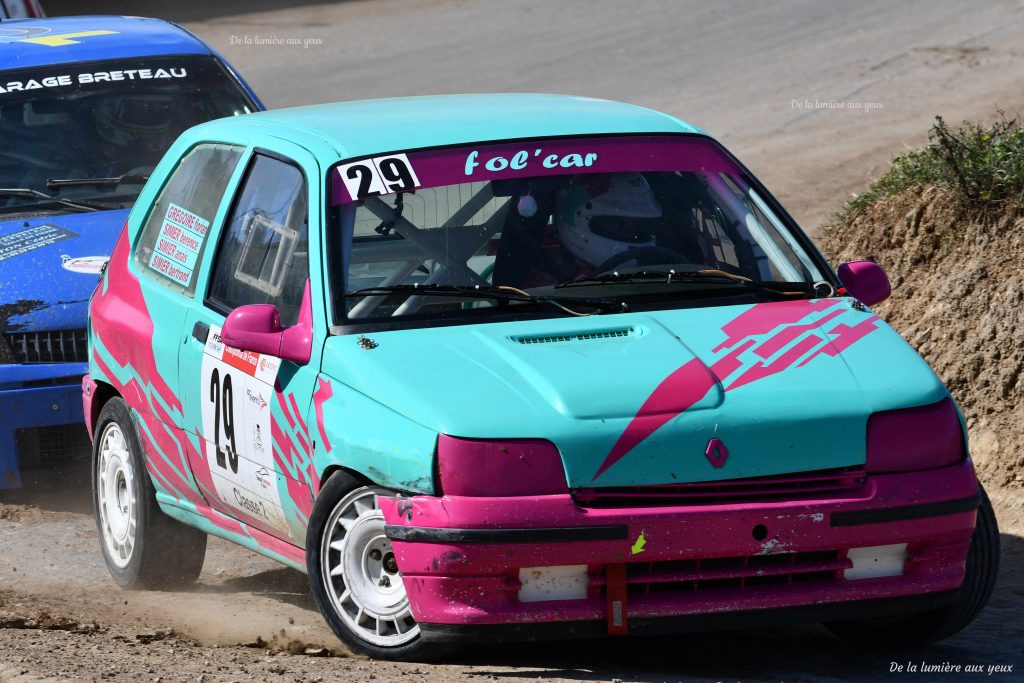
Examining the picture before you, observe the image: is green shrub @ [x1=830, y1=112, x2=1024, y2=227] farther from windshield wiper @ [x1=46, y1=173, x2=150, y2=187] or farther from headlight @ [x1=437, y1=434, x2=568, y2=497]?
headlight @ [x1=437, y1=434, x2=568, y2=497]

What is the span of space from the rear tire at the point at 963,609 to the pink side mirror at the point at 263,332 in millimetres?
1971

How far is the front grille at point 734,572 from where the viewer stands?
486 centimetres

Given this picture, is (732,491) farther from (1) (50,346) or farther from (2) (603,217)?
(1) (50,346)

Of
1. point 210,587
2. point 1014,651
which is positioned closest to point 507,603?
point 1014,651

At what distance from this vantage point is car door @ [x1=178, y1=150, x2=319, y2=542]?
5.55 m

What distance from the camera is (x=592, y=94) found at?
18.9m

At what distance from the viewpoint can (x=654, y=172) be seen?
6.04m

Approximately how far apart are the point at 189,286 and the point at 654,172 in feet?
5.65

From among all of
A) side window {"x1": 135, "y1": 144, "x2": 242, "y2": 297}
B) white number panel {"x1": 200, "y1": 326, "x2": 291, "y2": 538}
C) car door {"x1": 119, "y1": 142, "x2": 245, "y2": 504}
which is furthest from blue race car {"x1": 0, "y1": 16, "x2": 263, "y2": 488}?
white number panel {"x1": 200, "y1": 326, "x2": 291, "y2": 538}

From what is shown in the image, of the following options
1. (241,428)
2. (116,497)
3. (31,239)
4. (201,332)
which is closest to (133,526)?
(116,497)

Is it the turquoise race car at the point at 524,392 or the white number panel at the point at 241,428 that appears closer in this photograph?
the turquoise race car at the point at 524,392

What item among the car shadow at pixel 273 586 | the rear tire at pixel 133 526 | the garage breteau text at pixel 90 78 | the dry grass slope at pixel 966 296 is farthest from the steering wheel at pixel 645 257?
the garage breteau text at pixel 90 78

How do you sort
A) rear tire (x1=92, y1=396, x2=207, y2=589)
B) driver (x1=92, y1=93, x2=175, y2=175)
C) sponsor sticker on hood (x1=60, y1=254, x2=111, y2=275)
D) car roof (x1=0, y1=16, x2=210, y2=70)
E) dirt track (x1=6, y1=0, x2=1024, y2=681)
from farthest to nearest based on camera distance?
car roof (x1=0, y1=16, x2=210, y2=70) < driver (x1=92, y1=93, x2=175, y2=175) < sponsor sticker on hood (x1=60, y1=254, x2=111, y2=275) < rear tire (x1=92, y1=396, x2=207, y2=589) < dirt track (x1=6, y1=0, x2=1024, y2=681)

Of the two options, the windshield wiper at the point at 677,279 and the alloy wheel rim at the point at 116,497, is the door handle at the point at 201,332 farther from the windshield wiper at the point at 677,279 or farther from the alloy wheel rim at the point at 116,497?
the windshield wiper at the point at 677,279
